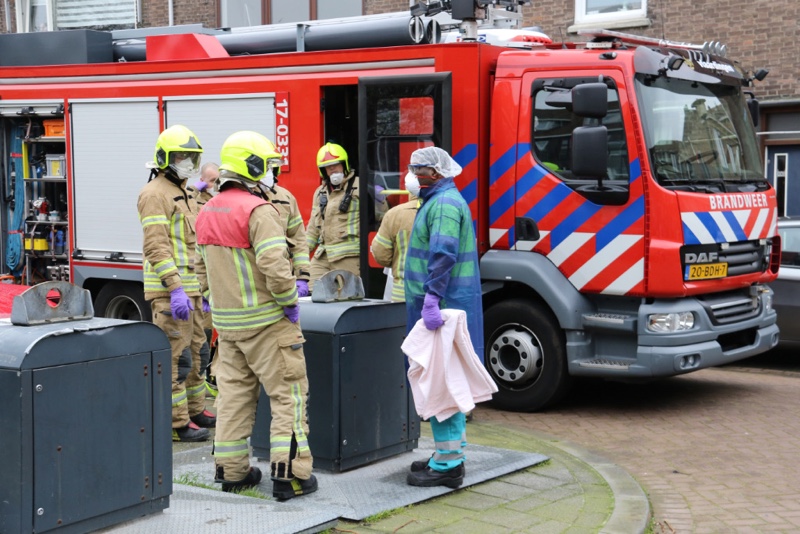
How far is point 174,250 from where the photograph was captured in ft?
24.6

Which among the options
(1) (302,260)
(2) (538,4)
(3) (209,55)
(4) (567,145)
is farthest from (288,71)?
(2) (538,4)

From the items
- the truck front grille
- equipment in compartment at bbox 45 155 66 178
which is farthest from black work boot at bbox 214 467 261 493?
equipment in compartment at bbox 45 155 66 178

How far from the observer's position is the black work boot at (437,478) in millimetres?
6219

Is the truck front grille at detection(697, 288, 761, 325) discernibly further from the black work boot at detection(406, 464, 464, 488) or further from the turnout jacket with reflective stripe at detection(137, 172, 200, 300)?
the turnout jacket with reflective stripe at detection(137, 172, 200, 300)

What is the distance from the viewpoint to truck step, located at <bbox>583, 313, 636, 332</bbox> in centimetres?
841

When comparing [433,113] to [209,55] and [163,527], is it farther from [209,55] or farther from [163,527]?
[163,527]

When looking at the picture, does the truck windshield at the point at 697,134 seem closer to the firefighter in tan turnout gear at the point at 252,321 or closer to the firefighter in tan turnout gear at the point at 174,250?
the firefighter in tan turnout gear at the point at 174,250

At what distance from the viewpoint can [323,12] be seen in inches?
742

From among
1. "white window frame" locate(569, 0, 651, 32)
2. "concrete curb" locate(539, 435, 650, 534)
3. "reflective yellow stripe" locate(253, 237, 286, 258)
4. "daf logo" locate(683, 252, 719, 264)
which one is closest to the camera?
"reflective yellow stripe" locate(253, 237, 286, 258)

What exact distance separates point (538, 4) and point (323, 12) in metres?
4.13

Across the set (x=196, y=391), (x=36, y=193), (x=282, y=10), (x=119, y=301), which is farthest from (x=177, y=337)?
(x=282, y=10)

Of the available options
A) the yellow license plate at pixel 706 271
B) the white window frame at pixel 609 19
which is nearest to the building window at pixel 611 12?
the white window frame at pixel 609 19

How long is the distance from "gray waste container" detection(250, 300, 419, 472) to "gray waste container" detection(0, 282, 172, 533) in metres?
1.19

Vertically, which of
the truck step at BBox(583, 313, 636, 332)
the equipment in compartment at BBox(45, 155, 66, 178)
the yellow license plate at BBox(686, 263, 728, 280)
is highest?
the equipment in compartment at BBox(45, 155, 66, 178)
